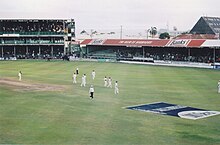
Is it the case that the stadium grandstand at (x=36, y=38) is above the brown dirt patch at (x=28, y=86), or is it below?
above

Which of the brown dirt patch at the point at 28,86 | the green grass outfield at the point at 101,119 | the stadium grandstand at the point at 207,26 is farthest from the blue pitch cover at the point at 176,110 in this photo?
the stadium grandstand at the point at 207,26

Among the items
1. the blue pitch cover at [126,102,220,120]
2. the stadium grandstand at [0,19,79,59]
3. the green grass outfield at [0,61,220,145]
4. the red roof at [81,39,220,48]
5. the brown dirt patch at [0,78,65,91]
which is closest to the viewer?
the green grass outfield at [0,61,220,145]

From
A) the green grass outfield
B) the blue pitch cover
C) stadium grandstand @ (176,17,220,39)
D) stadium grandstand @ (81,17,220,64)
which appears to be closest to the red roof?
stadium grandstand @ (81,17,220,64)

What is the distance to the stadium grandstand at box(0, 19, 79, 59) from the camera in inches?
3642

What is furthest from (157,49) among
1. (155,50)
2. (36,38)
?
(36,38)

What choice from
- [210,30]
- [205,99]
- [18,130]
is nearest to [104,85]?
[205,99]

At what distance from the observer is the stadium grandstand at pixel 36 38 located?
9250 cm

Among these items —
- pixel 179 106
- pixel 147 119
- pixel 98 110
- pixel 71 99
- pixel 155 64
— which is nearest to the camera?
pixel 147 119

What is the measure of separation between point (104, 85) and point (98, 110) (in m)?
13.7

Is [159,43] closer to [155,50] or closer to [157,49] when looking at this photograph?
[157,49]

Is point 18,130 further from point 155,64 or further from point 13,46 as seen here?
point 13,46

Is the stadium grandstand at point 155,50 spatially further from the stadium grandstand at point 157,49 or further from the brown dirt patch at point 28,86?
the brown dirt patch at point 28,86

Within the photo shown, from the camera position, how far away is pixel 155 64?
72625 millimetres

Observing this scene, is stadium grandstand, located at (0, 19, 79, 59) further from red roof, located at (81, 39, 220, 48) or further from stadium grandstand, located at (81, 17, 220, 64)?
red roof, located at (81, 39, 220, 48)
